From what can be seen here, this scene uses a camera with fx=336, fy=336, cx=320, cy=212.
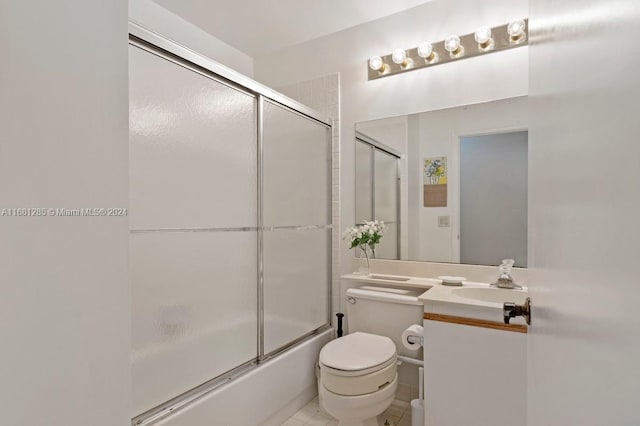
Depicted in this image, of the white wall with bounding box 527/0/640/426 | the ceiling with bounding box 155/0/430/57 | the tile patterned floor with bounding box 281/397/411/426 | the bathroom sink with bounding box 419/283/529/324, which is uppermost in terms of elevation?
the ceiling with bounding box 155/0/430/57

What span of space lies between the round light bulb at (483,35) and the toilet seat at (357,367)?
71.2 inches

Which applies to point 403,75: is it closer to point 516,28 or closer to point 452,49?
point 452,49

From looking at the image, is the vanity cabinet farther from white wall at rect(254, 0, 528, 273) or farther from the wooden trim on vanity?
white wall at rect(254, 0, 528, 273)

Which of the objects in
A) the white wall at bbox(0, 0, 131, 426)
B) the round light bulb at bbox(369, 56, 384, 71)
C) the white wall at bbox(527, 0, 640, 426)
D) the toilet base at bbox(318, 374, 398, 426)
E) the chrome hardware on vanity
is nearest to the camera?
the white wall at bbox(527, 0, 640, 426)

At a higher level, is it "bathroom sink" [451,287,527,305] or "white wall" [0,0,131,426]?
"white wall" [0,0,131,426]

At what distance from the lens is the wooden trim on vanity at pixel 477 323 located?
1.46 m

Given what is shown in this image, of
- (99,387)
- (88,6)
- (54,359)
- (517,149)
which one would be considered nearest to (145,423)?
(99,387)

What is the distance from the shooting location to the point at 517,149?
1890mm

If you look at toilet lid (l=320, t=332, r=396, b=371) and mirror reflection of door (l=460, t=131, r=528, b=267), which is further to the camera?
mirror reflection of door (l=460, t=131, r=528, b=267)

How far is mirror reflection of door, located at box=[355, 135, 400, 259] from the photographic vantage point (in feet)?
7.50

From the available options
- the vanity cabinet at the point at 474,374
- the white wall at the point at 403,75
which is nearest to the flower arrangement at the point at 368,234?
the white wall at the point at 403,75

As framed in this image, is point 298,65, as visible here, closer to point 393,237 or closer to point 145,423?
point 393,237

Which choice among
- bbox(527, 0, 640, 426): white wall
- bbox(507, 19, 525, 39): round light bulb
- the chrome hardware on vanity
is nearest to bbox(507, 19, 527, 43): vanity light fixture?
bbox(507, 19, 525, 39): round light bulb

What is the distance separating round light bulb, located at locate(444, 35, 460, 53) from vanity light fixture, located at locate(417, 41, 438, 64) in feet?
0.29
